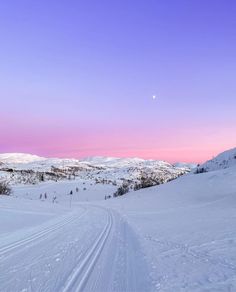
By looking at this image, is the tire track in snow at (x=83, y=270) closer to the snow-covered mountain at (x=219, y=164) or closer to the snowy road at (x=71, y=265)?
the snowy road at (x=71, y=265)

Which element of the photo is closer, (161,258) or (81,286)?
(81,286)

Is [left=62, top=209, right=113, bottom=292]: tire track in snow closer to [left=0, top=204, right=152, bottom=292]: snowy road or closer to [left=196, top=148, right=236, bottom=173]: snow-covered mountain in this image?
[left=0, top=204, right=152, bottom=292]: snowy road

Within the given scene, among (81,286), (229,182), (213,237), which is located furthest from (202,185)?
(81,286)

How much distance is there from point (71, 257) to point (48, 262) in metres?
1.21

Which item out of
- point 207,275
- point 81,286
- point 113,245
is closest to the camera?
point 81,286

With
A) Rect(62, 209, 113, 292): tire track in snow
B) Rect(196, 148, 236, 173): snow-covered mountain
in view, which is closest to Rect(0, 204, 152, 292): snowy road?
Rect(62, 209, 113, 292): tire track in snow

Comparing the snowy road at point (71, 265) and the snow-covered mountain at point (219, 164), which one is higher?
the snow-covered mountain at point (219, 164)

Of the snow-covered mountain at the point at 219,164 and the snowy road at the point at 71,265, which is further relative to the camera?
the snow-covered mountain at the point at 219,164

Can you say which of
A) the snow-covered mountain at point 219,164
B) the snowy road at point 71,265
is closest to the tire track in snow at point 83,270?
the snowy road at point 71,265

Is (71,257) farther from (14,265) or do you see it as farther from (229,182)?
(229,182)

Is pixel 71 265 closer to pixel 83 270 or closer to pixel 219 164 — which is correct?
pixel 83 270

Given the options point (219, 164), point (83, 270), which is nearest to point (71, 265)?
point (83, 270)

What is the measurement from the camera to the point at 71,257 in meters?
13.0

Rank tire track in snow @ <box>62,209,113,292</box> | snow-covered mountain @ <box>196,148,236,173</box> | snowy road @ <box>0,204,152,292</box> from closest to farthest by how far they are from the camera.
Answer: tire track in snow @ <box>62,209,113,292</box>
snowy road @ <box>0,204,152,292</box>
snow-covered mountain @ <box>196,148,236,173</box>
